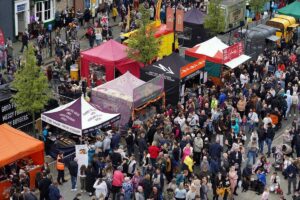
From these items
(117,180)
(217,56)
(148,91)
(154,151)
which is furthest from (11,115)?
(217,56)

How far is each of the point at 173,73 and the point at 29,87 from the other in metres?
7.23

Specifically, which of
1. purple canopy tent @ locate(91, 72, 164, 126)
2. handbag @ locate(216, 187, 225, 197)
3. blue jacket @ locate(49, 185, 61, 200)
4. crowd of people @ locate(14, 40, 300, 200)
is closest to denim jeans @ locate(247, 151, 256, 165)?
crowd of people @ locate(14, 40, 300, 200)

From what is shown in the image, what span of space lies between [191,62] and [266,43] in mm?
8432

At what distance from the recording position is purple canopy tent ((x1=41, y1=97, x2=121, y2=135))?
2378 centimetres

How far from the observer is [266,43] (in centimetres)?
3691

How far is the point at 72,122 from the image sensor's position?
Result: 24.0 m

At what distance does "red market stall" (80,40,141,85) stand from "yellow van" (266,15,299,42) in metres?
11.7

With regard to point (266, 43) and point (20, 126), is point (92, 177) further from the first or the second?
point (266, 43)

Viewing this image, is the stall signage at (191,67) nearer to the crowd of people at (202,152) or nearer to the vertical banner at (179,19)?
the crowd of people at (202,152)

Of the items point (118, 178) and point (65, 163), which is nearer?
point (118, 178)

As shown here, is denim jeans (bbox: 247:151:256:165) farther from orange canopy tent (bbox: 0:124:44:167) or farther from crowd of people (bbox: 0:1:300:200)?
orange canopy tent (bbox: 0:124:44:167)

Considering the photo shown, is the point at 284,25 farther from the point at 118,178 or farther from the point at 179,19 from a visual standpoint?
the point at 118,178

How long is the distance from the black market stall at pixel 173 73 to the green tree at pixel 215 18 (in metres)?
7.81

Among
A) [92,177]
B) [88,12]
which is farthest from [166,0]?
[92,177]
